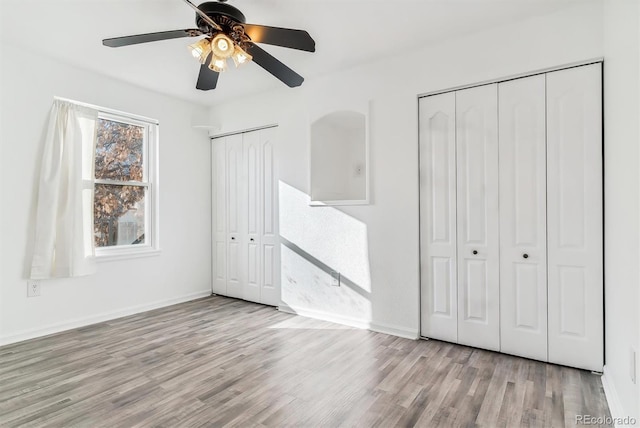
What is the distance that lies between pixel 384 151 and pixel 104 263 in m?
3.21

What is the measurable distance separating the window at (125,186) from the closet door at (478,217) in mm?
3526

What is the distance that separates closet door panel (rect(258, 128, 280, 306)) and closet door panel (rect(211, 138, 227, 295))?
0.69 metres

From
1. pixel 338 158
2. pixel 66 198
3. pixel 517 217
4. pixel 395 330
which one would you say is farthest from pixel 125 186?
pixel 517 217

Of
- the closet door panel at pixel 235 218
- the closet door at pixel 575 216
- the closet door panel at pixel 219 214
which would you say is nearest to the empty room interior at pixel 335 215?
the closet door at pixel 575 216

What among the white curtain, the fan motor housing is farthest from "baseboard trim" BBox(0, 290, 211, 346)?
the fan motor housing

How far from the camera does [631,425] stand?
1596 mm

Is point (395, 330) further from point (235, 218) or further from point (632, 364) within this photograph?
point (235, 218)

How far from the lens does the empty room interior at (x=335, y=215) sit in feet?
6.93

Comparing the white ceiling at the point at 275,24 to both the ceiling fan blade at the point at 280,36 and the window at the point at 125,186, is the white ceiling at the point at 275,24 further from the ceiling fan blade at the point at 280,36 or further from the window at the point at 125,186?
the window at the point at 125,186

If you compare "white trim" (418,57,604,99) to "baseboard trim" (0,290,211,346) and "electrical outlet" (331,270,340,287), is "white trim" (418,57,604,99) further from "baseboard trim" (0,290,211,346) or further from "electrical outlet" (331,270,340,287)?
"baseboard trim" (0,290,211,346)

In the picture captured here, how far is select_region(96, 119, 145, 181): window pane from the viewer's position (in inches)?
151

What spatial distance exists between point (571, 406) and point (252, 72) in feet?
12.4

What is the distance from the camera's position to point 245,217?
458cm

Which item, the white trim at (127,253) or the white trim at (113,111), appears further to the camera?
the white trim at (127,253)
